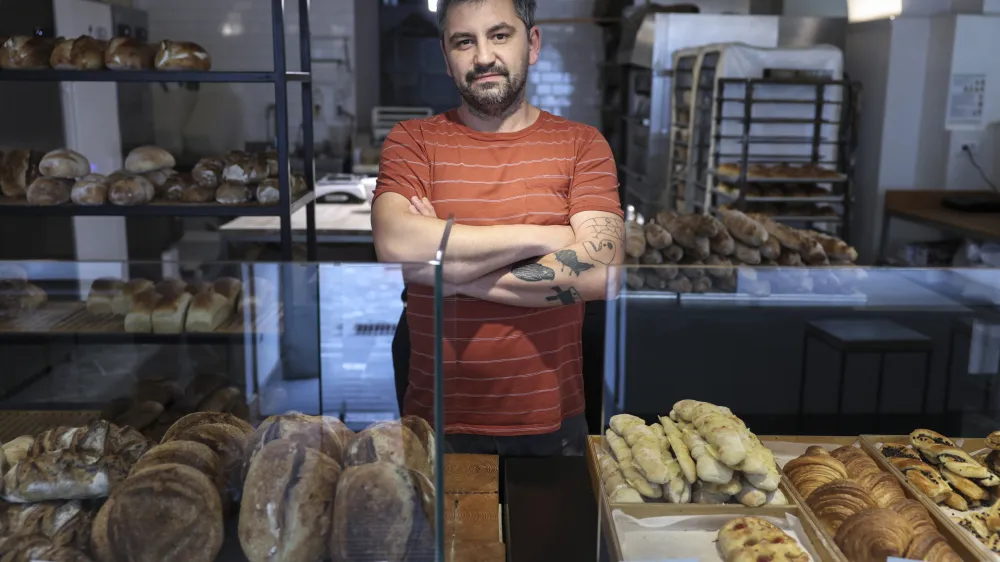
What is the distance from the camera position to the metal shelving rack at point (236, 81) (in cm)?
279

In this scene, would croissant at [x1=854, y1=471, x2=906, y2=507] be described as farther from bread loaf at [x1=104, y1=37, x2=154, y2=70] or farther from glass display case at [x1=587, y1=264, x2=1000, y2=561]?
bread loaf at [x1=104, y1=37, x2=154, y2=70]

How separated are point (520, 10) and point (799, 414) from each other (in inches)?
38.9

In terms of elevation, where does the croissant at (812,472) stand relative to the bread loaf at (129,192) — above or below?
below

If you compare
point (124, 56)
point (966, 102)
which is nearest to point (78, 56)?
point (124, 56)

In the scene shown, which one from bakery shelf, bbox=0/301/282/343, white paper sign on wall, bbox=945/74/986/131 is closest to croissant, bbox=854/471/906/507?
bakery shelf, bbox=0/301/282/343

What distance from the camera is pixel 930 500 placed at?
1187 millimetres

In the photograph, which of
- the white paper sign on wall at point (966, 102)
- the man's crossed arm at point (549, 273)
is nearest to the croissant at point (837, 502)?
the man's crossed arm at point (549, 273)

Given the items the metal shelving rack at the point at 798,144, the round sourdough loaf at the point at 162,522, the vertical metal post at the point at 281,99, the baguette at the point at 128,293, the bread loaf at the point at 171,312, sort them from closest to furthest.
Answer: the round sourdough loaf at the point at 162,522, the baguette at the point at 128,293, the bread loaf at the point at 171,312, the vertical metal post at the point at 281,99, the metal shelving rack at the point at 798,144

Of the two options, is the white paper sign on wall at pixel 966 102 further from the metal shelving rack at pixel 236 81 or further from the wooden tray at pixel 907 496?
the wooden tray at pixel 907 496

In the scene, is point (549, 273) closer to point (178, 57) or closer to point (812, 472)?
point (812, 472)

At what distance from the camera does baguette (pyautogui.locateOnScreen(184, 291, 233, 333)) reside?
3.68 feet

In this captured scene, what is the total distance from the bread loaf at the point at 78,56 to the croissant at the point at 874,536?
111 inches

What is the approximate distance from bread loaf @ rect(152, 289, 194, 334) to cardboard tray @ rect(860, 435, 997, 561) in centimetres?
110

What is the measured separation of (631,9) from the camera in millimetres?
5578
